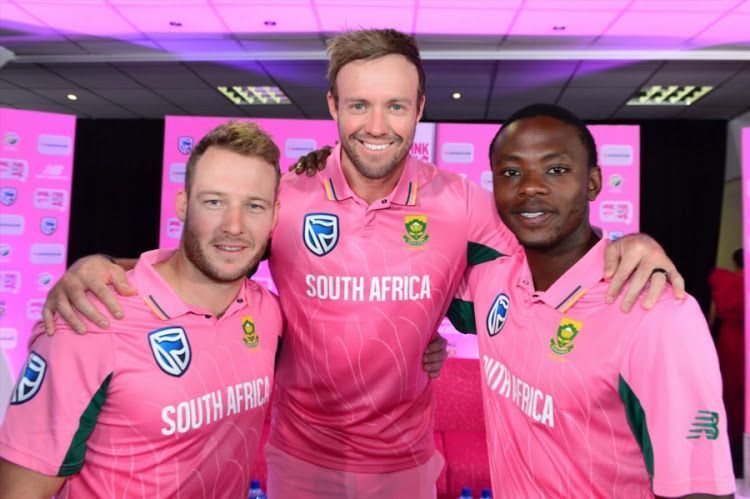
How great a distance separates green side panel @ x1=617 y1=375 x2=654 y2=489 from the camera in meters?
1.16

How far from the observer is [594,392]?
1261 millimetres

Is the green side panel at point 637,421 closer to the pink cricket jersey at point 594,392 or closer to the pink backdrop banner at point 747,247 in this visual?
the pink cricket jersey at point 594,392

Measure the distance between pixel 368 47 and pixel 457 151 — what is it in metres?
3.32

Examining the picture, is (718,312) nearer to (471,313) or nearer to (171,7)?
(471,313)

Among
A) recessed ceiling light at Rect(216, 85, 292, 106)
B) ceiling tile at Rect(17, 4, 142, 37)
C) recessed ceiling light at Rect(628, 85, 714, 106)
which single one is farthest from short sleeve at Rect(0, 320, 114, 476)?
recessed ceiling light at Rect(628, 85, 714, 106)

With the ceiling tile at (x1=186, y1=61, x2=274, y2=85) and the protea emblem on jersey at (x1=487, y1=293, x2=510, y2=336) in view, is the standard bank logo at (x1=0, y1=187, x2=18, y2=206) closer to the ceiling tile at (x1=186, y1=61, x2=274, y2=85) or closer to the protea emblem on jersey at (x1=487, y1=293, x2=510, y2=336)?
the ceiling tile at (x1=186, y1=61, x2=274, y2=85)

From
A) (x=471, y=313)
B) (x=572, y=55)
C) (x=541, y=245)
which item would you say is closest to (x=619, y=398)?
(x=541, y=245)

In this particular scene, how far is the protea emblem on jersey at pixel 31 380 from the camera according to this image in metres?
1.28

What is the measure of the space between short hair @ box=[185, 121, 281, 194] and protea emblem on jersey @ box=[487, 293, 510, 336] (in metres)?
0.69

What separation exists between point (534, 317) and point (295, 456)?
3.18ft

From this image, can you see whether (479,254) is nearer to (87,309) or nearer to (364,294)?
(364,294)

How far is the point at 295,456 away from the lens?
195cm

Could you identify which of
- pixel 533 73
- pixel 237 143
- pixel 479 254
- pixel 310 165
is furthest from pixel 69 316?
pixel 533 73

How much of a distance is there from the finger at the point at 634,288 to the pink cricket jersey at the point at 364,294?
1.65 feet
